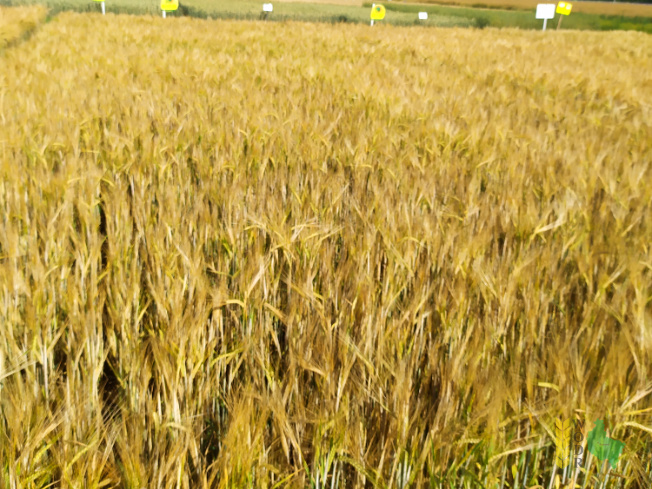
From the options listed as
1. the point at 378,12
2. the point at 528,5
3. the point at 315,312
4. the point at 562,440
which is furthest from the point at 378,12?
the point at 528,5

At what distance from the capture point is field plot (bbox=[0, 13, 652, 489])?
2.06 ft

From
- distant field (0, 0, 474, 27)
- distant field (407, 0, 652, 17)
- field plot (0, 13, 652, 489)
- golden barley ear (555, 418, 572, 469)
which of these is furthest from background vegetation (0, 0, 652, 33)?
golden barley ear (555, 418, 572, 469)

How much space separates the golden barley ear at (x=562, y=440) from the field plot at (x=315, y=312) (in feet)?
0.08

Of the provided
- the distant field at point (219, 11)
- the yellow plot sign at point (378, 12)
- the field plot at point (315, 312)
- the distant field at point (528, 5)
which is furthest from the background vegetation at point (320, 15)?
the field plot at point (315, 312)

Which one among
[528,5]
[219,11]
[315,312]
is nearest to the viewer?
[315,312]

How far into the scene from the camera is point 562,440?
0.59m

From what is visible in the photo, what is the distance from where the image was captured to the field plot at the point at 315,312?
24.7 inches

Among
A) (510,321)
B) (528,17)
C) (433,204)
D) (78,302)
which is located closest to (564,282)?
(510,321)

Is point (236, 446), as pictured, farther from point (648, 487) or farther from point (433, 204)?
point (433, 204)

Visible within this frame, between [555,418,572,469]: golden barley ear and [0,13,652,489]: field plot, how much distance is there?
0.08ft

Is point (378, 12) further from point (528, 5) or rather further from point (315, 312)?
point (528, 5)

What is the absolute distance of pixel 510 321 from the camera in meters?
0.92

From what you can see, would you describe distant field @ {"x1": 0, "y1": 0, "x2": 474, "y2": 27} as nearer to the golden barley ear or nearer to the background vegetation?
the background vegetation

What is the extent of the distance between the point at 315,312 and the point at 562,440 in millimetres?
414
